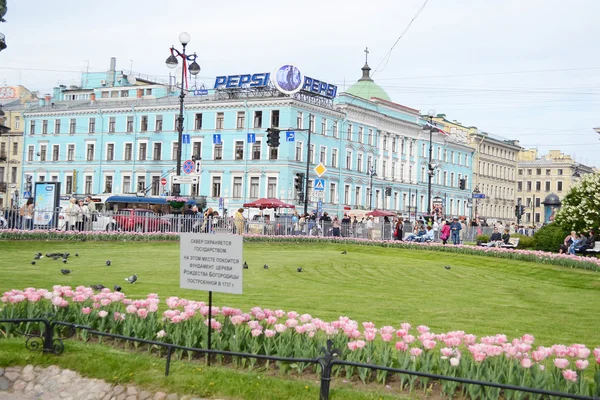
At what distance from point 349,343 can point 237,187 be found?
190 feet

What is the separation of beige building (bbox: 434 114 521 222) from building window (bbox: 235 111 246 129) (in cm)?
3476

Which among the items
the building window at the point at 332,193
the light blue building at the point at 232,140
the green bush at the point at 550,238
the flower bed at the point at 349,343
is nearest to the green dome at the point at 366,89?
the light blue building at the point at 232,140

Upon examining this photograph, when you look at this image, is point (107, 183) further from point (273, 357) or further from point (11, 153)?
point (273, 357)

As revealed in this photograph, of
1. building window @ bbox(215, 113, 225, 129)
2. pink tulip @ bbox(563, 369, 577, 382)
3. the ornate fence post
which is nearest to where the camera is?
pink tulip @ bbox(563, 369, 577, 382)

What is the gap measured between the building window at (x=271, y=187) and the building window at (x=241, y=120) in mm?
5576

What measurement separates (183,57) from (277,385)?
84.3 feet

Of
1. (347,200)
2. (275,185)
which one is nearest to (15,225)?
(275,185)

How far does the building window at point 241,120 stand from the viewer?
64.9 m

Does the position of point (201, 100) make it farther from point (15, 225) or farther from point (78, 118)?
point (15, 225)

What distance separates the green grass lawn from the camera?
41.7 ft

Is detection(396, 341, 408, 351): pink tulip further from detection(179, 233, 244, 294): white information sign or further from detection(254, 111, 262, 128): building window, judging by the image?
detection(254, 111, 262, 128): building window

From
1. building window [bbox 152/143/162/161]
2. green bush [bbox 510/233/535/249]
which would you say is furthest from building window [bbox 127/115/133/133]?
green bush [bbox 510/233/535/249]

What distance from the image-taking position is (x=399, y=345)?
7660 millimetres

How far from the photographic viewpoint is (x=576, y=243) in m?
30.6
